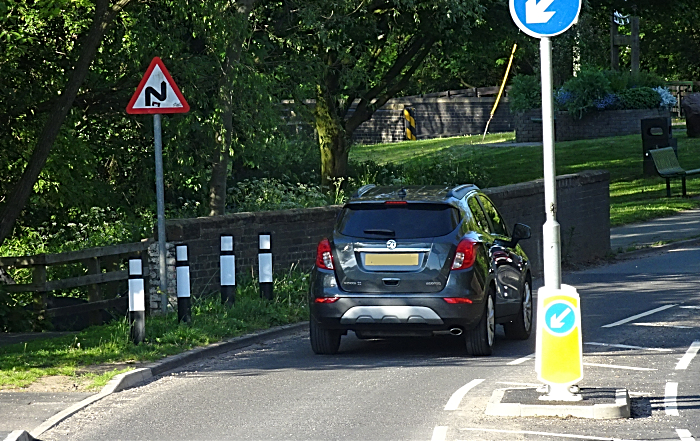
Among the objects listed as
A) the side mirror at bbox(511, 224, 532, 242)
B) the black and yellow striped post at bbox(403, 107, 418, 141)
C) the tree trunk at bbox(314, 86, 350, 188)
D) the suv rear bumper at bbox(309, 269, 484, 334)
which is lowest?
the suv rear bumper at bbox(309, 269, 484, 334)

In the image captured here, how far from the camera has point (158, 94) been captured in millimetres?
13062

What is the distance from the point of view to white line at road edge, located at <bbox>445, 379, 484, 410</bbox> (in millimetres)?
9102

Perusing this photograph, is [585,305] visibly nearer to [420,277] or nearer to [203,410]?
[420,277]

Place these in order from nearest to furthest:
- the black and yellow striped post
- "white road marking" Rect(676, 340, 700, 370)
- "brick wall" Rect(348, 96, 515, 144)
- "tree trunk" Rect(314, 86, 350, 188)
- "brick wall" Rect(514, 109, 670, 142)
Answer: "white road marking" Rect(676, 340, 700, 370)
"tree trunk" Rect(314, 86, 350, 188)
"brick wall" Rect(514, 109, 670, 142)
"brick wall" Rect(348, 96, 515, 144)
the black and yellow striped post

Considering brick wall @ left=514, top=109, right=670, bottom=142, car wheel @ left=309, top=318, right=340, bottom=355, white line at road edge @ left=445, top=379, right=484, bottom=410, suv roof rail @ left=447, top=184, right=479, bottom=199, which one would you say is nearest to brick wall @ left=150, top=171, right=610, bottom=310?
car wheel @ left=309, top=318, right=340, bottom=355

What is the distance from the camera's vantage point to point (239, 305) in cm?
1388

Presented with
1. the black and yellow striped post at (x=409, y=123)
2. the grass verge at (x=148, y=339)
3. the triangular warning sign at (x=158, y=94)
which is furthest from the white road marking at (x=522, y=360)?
the black and yellow striped post at (x=409, y=123)

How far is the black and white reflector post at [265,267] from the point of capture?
14.5 m

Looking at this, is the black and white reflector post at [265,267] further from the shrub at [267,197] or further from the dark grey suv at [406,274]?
the shrub at [267,197]

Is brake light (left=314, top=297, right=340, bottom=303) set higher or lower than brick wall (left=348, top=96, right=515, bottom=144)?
lower

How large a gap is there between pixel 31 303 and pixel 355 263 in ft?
21.2

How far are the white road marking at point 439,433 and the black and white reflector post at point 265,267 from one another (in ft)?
21.1

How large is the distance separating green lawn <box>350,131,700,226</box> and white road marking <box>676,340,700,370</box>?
14.2m

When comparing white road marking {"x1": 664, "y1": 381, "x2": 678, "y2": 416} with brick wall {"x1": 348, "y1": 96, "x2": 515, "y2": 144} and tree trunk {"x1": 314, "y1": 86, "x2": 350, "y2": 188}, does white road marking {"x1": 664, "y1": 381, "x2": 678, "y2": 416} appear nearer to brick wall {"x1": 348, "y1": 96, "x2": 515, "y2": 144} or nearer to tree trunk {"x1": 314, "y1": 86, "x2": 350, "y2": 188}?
tree trunk {"x1": 314, "y1": 86, "x2": 350, "y2": 188}
